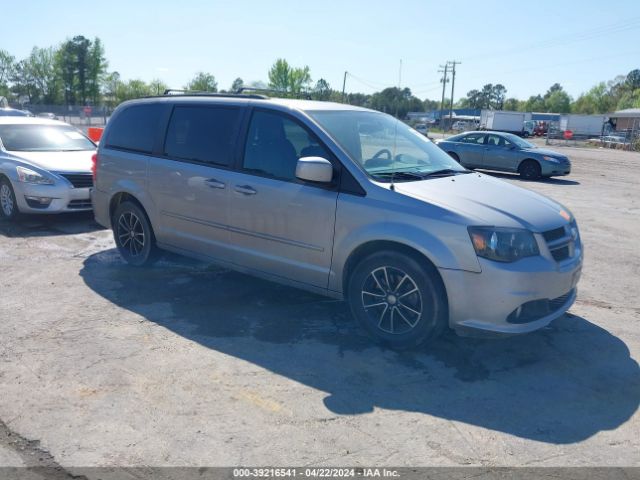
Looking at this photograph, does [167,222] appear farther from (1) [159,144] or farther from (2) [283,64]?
(2) [283,64]

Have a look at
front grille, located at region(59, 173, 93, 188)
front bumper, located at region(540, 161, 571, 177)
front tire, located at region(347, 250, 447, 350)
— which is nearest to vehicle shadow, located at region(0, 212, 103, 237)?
front grille, located at region(59, 173, 93, 188)

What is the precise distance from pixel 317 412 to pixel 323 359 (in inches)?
29.8

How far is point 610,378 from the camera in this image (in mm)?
4098

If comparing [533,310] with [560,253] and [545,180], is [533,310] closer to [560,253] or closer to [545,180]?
[560,253]

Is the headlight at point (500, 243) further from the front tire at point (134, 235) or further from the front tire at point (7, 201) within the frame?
the front tire at point (7, 201)

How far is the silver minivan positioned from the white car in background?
2540 mm

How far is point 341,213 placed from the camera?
4.52 m

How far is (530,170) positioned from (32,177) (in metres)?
14.4

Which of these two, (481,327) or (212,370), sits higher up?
Answer: (481,327)

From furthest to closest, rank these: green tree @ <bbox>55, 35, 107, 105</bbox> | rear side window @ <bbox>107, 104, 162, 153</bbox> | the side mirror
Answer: green tree @ <bbox>55, 35, 107, 105</bbox> < rear side window @ <bbox>107, 104, 162, 153</bbox> < the side mirror

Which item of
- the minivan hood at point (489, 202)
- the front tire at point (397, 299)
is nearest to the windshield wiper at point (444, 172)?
the minivan hood at point (489, 202)

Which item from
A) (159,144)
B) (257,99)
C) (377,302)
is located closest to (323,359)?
(377,302)

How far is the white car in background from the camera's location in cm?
828

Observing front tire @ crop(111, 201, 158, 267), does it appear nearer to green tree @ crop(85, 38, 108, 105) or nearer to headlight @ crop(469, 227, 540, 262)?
headlight @ crop(469, 227, 540, 262)
